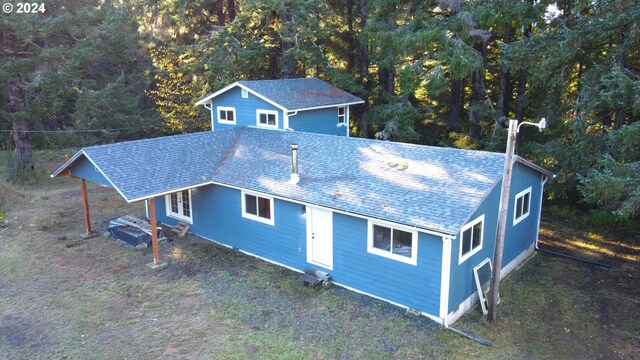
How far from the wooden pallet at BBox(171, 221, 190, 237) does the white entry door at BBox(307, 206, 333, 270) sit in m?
5.31

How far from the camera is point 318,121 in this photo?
19734 mm

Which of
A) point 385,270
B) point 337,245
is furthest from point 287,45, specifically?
point 385,270

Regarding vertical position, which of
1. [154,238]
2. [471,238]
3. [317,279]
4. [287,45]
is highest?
[287,45]

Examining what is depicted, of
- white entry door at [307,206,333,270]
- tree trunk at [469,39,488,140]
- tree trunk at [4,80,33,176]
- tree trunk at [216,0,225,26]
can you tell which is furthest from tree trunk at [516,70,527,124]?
tree trunk at [4,80,33,176]

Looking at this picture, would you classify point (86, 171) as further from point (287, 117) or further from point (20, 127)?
point (20, 127)

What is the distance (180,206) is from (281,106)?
5329mm

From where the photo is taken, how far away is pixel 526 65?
54.0 feet

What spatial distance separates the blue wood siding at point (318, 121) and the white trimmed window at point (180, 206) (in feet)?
16.5

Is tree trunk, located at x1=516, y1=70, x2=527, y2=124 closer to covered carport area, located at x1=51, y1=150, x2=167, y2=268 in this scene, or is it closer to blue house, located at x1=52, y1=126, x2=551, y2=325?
blue house, located at x1=52, y1=126, x2=551, y2=325

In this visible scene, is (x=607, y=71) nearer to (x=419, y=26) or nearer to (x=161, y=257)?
(x=419, y=26)

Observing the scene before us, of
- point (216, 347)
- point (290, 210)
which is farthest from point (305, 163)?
point (216, 347)

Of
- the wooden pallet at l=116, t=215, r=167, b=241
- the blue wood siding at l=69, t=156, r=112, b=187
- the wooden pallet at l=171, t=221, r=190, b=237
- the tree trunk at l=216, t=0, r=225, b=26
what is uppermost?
the tree trunk at l=216, t=0, r=225, b=26

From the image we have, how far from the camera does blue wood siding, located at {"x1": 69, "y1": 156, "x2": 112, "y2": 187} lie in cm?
1368

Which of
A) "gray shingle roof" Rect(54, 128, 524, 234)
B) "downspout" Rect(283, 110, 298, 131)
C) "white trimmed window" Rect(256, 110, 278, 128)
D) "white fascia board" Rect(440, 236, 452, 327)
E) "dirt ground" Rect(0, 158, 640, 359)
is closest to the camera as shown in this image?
"dirt ground" Rect(0, 158, 640, 359)
